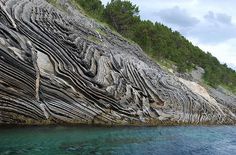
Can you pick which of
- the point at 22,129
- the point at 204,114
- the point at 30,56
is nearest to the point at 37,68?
the point at 30,56

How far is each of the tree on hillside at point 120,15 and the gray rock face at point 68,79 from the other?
3648 centimetres

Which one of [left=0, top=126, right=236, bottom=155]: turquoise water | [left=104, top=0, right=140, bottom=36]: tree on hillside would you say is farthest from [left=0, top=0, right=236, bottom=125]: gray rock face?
[left=104, top=0, right=140, bottom=36]: tree on hillside

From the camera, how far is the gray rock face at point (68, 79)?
106 feet

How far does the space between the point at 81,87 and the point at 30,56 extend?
196 inches

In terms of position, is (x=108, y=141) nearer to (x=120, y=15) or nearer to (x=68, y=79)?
(x=68, y=79)

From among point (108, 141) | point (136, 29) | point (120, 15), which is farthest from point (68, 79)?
point (136, 29)

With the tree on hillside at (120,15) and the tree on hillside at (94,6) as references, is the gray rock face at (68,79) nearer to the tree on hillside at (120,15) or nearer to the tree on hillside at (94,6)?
the tree on hillside at (94,6)

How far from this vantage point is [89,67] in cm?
3850

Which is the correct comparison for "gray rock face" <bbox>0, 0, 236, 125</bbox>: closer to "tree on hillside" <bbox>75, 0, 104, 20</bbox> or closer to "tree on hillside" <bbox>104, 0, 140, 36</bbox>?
"tree on hillside" <bbox>75, 0, 104, 20</bbox>

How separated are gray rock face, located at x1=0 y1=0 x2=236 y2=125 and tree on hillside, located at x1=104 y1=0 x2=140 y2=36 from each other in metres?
36.5

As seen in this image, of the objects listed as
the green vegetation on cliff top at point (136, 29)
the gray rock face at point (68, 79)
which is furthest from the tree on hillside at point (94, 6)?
the gray rock face at point (68, 79)

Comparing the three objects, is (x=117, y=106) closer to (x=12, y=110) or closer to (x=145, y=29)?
(x=12, y=110)

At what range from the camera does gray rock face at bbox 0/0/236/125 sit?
106 feet

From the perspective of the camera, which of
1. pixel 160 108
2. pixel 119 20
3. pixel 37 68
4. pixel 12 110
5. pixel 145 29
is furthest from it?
pixel 145 29
